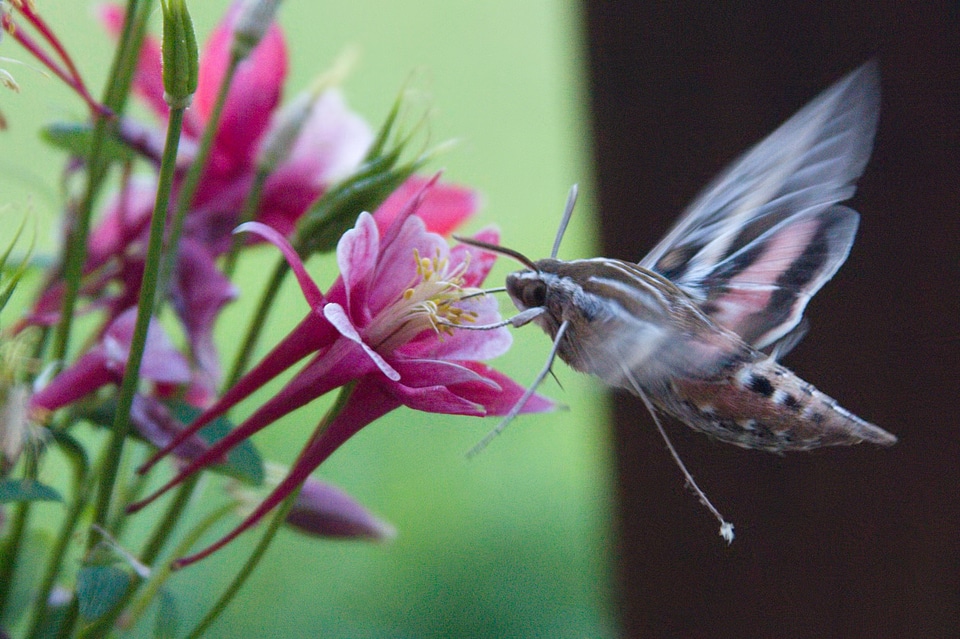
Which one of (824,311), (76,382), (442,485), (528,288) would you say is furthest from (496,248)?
(442,485)

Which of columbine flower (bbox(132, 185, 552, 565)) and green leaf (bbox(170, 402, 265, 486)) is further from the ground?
columbine flower (bbox(132, 185, 552, 565))

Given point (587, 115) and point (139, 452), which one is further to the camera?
point (587, 115)

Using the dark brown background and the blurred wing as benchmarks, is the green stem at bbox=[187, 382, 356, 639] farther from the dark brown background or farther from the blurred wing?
the dark brown background

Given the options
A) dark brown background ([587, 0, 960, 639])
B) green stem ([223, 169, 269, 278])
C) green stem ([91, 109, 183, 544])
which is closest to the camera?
green stem ([91, 109, 183, 544])

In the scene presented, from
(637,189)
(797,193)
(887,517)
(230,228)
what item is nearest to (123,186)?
(230,228)

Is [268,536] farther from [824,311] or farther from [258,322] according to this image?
[824,311]

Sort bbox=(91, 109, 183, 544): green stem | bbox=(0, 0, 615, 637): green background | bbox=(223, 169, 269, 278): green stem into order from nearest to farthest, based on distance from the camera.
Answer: bbox=(91, 109, 183, 544): green stem, bbox=(223, 169, 269, 278): green stem, bbox=(0, 0, 615, 637): green background

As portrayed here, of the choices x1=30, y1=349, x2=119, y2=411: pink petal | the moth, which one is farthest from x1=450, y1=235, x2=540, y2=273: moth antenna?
x1=30, y1=349, x2=119, y2=411: pink petal

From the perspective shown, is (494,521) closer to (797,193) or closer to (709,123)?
(709,123)
